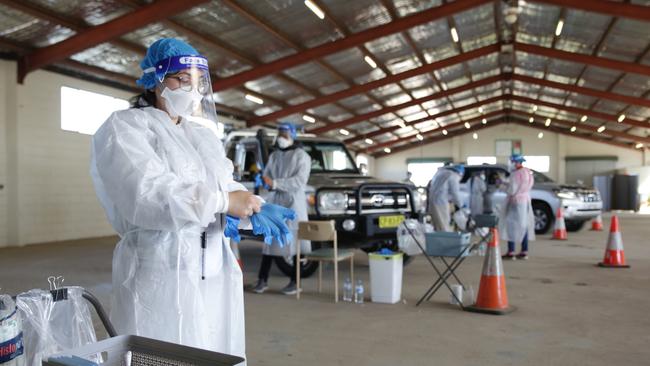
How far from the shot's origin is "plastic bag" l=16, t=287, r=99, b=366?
167 centimetres

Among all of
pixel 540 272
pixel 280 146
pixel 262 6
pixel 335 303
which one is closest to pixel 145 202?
pixel 335 303

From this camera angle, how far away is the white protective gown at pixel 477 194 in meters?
13.3

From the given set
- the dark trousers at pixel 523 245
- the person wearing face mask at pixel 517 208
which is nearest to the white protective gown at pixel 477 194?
the dark trousers at pixel 523 245

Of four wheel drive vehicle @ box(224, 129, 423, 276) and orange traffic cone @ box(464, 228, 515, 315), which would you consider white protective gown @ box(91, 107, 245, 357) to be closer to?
orange traffic cone @ box(464, 228, 515, 315)

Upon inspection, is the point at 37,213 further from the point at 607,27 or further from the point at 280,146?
the point at 607,27

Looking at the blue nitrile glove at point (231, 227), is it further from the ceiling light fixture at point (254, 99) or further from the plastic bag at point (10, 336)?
the ceiling light fixture at point (254, 99)

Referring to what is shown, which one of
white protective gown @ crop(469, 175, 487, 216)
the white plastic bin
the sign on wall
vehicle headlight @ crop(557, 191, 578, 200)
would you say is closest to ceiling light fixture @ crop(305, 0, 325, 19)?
white protective gown @ crop(469, 175, 487, 216)

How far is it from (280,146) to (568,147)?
29527mm

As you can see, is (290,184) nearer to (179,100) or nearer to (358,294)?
(358,294)

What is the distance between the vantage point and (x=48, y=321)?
1729 mm

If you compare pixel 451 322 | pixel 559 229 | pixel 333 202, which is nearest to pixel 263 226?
pixel 451 322

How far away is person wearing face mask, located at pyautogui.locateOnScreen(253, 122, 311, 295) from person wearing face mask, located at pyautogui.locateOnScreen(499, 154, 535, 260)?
4.16 m

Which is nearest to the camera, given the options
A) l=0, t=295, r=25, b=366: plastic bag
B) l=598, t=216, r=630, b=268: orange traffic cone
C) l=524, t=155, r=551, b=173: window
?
l=0, t=295, r=25, b=366: plastic bag

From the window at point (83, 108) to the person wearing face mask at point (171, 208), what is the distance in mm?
11148
